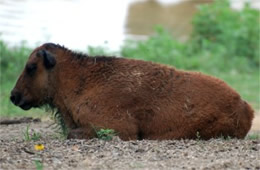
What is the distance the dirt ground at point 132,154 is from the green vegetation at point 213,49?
6.51m

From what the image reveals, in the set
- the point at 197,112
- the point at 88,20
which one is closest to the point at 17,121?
the point at 197,112

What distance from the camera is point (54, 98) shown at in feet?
25.8

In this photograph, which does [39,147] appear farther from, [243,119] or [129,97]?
[243,119]

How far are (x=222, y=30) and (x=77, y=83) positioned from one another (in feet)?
28.6

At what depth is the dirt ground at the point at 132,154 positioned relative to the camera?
6.15 metres

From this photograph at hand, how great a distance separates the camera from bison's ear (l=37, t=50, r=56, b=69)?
7.76m

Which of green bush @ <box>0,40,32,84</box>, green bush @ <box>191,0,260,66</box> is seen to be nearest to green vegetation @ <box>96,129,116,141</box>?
green bush @ <box>0,40,32,84</box>

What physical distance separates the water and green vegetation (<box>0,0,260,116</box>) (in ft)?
3.40

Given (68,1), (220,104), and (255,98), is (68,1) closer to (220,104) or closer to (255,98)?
(255,98)

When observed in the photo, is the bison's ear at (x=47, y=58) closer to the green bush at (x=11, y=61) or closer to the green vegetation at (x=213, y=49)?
the green bush at (x=11, y=61)

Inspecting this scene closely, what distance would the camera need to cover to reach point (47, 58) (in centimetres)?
775

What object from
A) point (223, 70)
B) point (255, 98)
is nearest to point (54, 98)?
point (255, 98)

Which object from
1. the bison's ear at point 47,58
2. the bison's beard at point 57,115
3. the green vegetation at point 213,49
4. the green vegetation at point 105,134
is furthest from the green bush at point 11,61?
the green vegetation at point 105,134

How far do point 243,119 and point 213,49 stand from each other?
8.25 m
